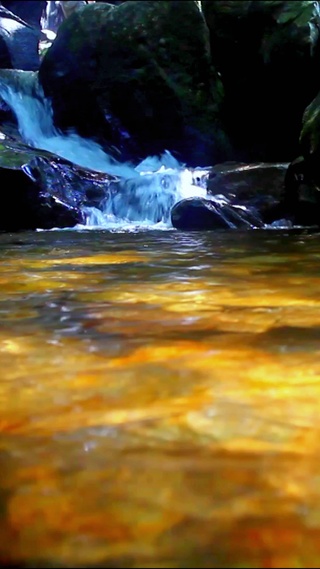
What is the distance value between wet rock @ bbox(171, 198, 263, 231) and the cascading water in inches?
28.2

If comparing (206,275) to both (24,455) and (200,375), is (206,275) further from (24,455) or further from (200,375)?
(24,455)

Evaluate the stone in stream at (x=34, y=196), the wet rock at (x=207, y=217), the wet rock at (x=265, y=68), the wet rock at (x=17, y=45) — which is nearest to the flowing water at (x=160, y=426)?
the wet rock at (x=207, y=217)

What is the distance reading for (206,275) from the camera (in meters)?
3.67

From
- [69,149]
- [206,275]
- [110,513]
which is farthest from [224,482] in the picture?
[69,149]

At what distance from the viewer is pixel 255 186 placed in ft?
34.8

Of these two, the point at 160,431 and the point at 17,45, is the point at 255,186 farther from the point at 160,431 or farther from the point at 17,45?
the point at 17,45

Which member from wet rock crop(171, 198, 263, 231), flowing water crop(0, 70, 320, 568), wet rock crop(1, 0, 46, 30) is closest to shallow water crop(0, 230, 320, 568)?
flowing water crop(0, 70, 320, 568)

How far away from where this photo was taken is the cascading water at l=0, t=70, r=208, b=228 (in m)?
10.8

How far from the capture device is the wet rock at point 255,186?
10.1 meters

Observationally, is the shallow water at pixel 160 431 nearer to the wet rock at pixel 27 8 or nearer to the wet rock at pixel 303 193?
the wet rock at pixel 303 193

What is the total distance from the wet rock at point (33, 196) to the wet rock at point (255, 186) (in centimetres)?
241

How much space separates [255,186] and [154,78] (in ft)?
15.4

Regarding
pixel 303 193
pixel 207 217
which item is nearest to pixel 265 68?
pixel 303 193

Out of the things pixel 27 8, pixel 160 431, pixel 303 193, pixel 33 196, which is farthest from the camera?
pixel 27 8
